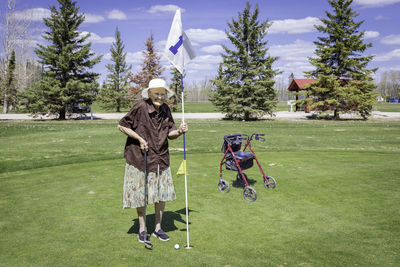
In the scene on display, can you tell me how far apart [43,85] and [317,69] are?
30.7 metres

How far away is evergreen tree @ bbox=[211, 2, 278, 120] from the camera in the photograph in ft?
119

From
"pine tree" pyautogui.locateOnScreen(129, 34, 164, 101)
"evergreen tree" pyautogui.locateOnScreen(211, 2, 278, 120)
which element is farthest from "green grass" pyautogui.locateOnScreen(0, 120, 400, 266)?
"pine tree" pyautogui.locateOnScreen(129, 34, 164, 101)

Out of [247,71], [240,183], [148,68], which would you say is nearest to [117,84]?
[148,68]

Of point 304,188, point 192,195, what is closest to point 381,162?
point 304,188

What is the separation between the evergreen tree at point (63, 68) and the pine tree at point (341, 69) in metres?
25.8

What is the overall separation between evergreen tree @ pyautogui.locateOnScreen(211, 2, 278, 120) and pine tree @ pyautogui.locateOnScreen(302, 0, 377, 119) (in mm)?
5265

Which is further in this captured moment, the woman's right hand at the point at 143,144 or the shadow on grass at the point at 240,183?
the shadow on grass at the point at 240,183

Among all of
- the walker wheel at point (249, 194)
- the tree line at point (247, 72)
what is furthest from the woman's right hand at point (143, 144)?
the tree line at point (247, 72)

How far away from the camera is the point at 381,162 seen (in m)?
9.30

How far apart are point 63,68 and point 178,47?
33.9 metres

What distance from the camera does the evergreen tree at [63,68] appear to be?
34375mm

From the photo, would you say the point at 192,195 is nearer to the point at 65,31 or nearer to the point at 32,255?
Answer: the point at 32,255

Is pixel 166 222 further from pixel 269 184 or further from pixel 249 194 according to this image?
pixel 269 184

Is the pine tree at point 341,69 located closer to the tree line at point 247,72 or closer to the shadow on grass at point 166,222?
the tree line at point 247,72
